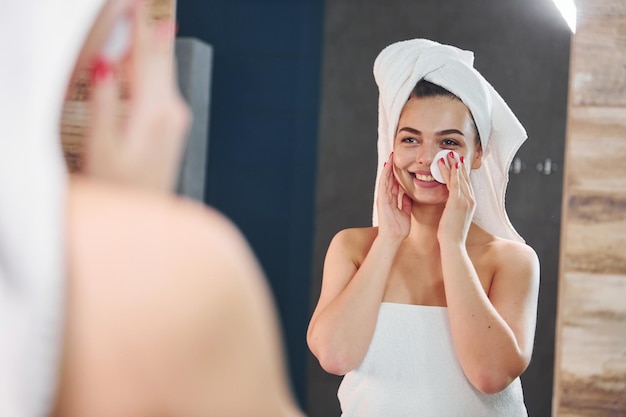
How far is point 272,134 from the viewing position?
6.83 ft

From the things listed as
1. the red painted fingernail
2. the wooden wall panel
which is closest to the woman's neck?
the wooden wall panel

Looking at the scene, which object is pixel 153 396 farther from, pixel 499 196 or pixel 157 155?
pixel 499 196

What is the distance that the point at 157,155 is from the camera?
0.38m

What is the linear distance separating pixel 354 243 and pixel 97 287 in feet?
5.26

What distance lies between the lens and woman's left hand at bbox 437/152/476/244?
1.77 meters

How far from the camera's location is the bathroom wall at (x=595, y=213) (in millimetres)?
1945

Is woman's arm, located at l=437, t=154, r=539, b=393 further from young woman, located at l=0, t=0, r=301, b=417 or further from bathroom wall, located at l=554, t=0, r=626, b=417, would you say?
young woman, located at l=0, t=0, r=301, b=417

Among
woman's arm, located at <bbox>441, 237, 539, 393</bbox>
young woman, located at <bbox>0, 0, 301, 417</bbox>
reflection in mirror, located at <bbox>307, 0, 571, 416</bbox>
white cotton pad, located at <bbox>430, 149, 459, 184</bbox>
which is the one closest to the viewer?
young woman, located at <bbox>0, 0, 301, 417</bbox>

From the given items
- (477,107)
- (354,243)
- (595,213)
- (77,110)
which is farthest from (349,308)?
(77,110)

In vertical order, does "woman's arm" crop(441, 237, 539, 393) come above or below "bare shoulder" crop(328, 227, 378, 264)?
below

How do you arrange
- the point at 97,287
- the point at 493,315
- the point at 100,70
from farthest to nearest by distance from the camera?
the point at 493,315
the point at 100,70
the point at 97,287

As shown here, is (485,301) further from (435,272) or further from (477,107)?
(477,107)

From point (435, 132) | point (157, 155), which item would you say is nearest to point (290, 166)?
point (435, 132)

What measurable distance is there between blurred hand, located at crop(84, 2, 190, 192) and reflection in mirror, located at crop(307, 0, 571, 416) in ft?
5.19
